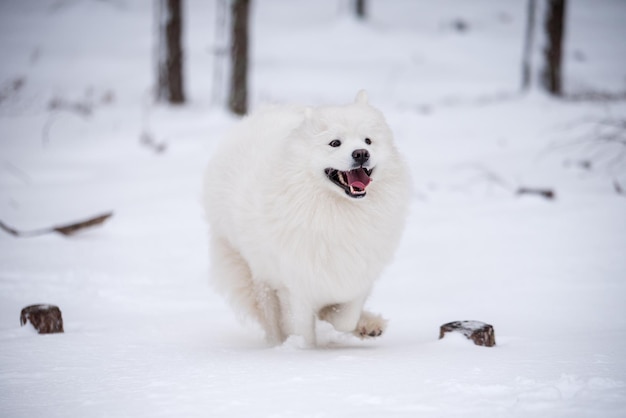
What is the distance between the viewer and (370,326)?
12.6 ft

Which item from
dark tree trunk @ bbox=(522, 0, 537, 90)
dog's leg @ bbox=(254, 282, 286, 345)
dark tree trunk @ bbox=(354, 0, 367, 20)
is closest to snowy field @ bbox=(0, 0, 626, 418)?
dog's leg @ bbox=(254, 282, 286, 345)

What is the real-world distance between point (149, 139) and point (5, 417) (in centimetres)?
801

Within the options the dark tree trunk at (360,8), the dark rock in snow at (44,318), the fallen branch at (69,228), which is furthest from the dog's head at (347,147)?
the dark tree trunk at (360,8)

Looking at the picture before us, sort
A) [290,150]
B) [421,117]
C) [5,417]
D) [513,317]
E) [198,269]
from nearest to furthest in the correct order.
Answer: [5,417] < [290,150] < [513,317] < [198,269] < [421,117]

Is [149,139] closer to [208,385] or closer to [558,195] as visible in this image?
[558,195]

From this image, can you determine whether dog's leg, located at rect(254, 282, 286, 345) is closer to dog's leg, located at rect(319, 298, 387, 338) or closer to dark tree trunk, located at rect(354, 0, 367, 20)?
dog's leg, located at rect(319, 298, 387, 338)

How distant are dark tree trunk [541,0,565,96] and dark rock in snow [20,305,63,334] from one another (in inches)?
420

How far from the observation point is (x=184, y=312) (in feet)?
14.8

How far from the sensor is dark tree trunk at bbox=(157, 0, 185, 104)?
13.4m

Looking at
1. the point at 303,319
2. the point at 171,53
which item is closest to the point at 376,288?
the point at 303,319

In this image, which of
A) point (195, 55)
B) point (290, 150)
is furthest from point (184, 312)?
point (195, 55)

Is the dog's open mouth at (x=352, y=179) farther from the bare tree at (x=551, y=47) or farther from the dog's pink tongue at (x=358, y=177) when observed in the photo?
the bare tree at (x=551, y=47)

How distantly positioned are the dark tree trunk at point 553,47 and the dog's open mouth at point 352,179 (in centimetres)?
985

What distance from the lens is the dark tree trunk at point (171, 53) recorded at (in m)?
13.4
